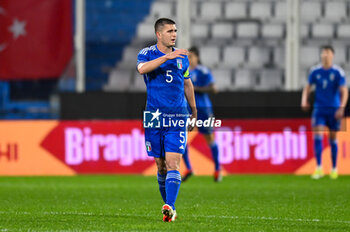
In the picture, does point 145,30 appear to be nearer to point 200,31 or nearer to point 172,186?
point 200,31

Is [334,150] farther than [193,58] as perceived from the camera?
Yes

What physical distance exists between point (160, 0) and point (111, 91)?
2.59 meters

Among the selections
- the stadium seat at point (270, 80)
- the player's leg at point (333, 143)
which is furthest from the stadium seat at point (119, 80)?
the player's leg at point (333, 143)

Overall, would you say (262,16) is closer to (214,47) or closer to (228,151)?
(214,47)

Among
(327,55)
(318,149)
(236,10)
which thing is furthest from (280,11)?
(318,149)

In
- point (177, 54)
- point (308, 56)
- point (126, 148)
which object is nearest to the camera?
point (177, 54)

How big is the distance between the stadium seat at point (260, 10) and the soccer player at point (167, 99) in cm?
988

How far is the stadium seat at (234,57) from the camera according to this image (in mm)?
16484

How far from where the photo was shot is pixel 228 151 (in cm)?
1415

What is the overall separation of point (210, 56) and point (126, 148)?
350 centimetres

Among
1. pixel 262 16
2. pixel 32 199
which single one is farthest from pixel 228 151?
pixel 32 199

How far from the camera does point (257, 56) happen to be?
16.5 m

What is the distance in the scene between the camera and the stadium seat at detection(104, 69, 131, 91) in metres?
16.0

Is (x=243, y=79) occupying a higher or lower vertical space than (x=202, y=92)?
lower
